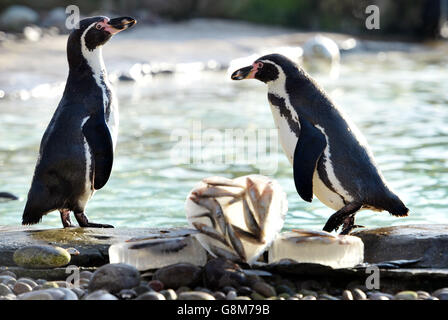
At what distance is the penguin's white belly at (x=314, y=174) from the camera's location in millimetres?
4062

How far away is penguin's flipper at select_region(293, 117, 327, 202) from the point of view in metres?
3.94

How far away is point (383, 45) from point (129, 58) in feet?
24.0

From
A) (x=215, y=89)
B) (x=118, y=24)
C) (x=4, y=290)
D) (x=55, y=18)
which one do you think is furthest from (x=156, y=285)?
(x=55, y=18)

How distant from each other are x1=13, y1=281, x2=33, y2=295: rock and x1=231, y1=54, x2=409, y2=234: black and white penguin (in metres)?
1.35

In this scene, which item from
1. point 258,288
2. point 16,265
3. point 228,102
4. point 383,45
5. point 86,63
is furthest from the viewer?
point 383,45

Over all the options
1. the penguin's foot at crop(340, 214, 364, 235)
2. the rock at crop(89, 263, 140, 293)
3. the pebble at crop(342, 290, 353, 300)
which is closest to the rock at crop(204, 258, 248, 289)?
the rock at crop(89, 263, 140, 293)

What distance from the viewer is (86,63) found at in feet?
14.4

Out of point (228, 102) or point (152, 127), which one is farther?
point (228, 102)

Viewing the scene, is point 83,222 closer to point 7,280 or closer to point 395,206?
point 7,280

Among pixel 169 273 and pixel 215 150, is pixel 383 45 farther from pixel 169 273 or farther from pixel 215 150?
pixel 169 273

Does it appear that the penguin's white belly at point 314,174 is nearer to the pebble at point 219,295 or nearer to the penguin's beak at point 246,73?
the penguin's beak at point 246,73

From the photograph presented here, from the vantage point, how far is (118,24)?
436 cm
